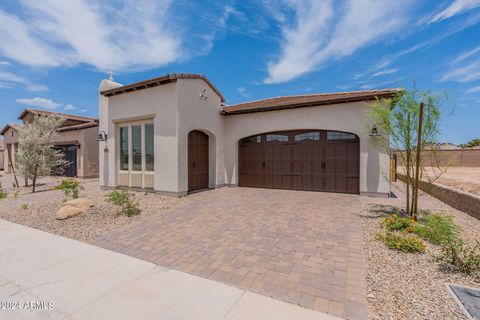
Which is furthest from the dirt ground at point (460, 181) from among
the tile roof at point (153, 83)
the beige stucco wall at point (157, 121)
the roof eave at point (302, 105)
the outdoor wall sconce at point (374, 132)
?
the tile roof at point (153, 83)

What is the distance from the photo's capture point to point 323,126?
988 centimetres

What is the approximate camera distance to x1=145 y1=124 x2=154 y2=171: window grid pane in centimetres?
991

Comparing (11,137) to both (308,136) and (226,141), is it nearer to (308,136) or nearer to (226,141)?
(226,141)

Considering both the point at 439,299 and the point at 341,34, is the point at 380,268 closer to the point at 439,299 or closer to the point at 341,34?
the point at 439,299

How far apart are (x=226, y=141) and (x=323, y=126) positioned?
5237mm

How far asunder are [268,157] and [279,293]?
28.8ft

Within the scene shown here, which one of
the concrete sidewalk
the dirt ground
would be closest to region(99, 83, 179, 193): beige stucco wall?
the concrete sidewalk

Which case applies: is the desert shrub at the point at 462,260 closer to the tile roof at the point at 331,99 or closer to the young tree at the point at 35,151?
the tile roof at the point at 331,99

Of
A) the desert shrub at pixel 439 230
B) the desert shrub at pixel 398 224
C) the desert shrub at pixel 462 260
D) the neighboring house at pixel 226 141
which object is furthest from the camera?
the neighboring house at pixel 226 141

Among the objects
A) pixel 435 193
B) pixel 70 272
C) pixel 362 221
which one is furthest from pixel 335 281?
pixel 435 193

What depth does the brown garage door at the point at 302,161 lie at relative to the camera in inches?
385

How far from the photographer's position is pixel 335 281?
10.4 ft

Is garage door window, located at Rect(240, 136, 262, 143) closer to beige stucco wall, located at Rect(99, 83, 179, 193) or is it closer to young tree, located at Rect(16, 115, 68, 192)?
beige stucco wall, located at Rect(99, 83, 179, 193)

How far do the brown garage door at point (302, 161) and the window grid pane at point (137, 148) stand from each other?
523 centimetres
